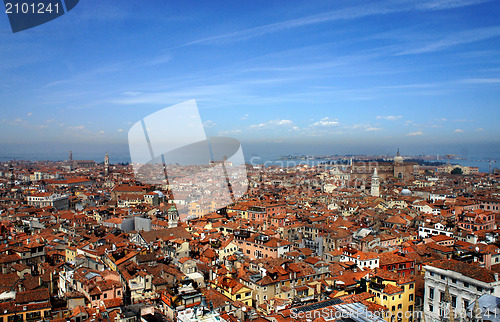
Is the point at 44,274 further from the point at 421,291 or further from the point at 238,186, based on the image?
the point at 238,186

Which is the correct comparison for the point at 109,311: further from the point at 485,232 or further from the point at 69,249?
the point at 485,232

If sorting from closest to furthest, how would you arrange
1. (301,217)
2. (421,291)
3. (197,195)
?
(421,291)
(301,217)
(197,195)

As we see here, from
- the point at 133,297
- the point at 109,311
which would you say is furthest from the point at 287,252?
the point at 109,311

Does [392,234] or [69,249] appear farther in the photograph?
[392,234]

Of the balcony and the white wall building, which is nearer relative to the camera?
the white wall building

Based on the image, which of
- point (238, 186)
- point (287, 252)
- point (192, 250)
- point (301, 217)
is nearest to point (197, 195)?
point (238, 186)

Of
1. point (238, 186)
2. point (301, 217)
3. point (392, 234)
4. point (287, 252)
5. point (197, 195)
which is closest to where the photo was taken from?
point (287, 252)

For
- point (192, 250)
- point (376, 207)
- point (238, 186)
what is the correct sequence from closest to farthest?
point (192, 250)
point (376, 207)
point (238, 186)

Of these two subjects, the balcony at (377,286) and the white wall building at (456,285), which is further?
the balcony at (377,286)

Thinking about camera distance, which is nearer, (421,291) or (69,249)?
(421,291)
